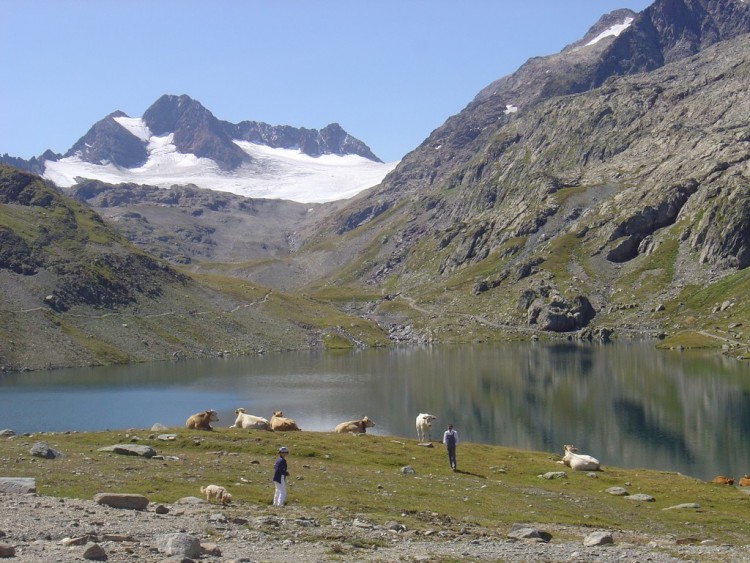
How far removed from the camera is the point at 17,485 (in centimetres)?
2775

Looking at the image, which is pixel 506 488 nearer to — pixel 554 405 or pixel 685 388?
pixel 554 405

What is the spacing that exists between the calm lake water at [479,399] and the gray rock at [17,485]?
52.0 m

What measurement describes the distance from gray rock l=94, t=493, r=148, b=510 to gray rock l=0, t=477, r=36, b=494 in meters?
3.07

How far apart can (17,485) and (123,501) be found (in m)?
4.49

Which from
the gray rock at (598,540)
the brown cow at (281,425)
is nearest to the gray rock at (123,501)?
the gray rock at (598,540)

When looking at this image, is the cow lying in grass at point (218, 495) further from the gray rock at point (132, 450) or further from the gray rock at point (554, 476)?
the gray rock at point (554, 476)

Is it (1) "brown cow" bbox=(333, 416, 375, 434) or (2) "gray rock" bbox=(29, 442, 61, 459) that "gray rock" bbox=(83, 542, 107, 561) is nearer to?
(2) "gray rock" bbox=(29, 442, 61, 459)

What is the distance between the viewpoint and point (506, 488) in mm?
41312

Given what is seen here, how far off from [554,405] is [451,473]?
63.2m

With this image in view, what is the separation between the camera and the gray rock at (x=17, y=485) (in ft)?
90.0

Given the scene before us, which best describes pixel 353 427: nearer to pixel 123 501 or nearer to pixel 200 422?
pixel 200 422

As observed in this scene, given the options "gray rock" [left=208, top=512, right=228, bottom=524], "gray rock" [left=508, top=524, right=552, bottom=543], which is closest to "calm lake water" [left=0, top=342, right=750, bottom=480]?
"gray rock" [left=508, top=524, right=552, bottom=543]

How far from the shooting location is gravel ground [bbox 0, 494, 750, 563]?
20562 millimetres

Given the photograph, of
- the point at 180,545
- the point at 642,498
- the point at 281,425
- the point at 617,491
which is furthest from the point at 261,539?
the point at 281,425
